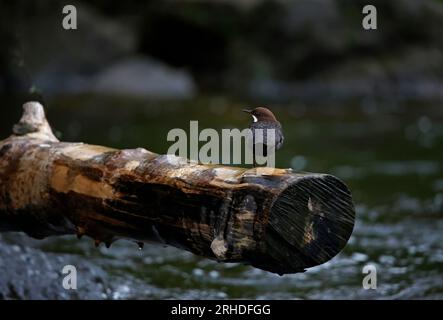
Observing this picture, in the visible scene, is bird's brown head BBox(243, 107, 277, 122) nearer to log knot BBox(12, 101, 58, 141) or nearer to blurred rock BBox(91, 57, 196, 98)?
log knot BBox(12, 101, 58, 141)

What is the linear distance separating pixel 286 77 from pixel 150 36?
4.12 meters

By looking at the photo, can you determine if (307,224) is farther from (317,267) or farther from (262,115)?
(317,267)

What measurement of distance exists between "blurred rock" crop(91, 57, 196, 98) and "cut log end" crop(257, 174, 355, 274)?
15.2 meters

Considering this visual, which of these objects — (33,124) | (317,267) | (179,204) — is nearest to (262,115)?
(179,204)

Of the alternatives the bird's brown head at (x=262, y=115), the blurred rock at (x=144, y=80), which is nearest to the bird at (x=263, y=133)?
the bird's brown head at (x=262, y=115)

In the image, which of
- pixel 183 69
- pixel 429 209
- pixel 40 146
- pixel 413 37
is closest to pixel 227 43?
pixel 183 69

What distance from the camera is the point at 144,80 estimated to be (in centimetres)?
1950

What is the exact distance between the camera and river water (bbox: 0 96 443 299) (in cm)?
505

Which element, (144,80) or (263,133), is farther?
(144,80)

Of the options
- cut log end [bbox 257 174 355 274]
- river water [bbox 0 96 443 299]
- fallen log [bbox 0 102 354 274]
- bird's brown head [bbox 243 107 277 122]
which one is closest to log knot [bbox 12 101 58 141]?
fallen log [bbox 0 102 354 274]

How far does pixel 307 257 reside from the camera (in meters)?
Answer: 3.04

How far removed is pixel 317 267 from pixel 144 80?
46.8 feet

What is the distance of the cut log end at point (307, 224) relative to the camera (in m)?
2.93
